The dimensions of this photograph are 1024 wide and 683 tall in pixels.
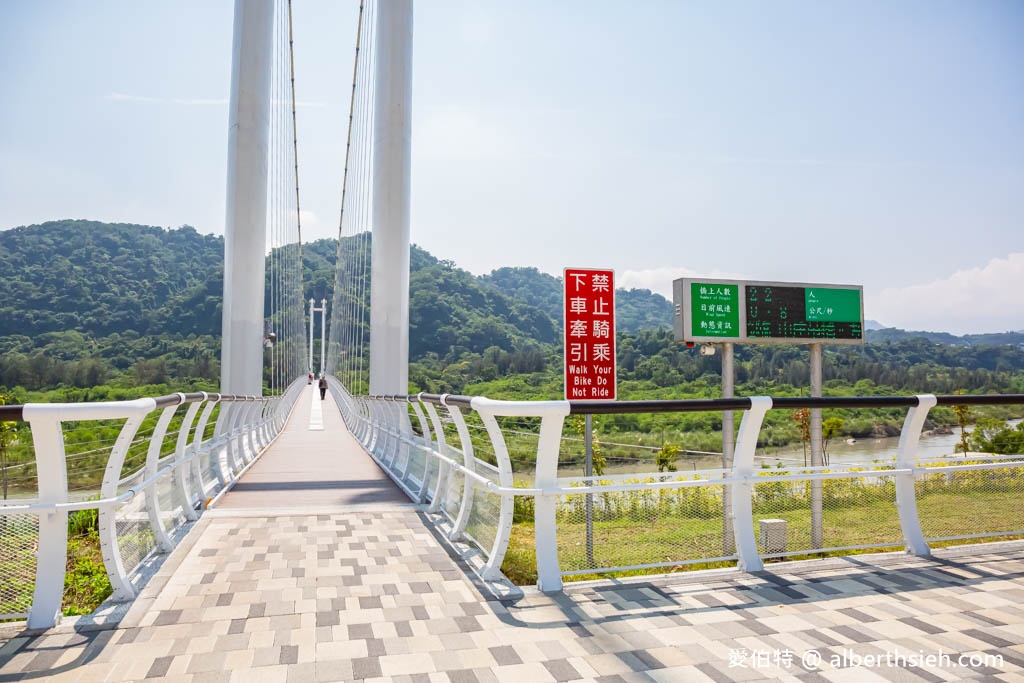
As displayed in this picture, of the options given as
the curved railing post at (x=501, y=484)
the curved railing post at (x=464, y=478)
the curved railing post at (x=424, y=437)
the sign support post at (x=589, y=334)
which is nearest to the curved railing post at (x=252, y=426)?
the curved railing post at (x=424, y=437)

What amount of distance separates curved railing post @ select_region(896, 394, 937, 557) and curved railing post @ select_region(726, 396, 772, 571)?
102 cm

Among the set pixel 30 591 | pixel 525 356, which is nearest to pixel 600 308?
pixel 30 591

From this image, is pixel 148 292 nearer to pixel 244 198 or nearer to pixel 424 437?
pixel 244 198

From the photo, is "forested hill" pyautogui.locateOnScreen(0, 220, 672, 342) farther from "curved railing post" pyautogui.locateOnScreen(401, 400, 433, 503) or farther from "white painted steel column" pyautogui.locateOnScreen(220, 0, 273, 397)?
"curved railing post" pyautogui.locateOnScreen(401, 400, 433, 503)

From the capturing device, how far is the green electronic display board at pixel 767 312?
9945mm

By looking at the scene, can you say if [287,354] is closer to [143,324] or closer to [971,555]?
[143,324]

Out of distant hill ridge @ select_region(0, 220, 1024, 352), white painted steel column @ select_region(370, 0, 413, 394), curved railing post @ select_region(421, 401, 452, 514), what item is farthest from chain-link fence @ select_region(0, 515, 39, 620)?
distant hill ridge @ select_region(0, 220, 1024, 352)

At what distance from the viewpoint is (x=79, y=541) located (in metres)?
5.63

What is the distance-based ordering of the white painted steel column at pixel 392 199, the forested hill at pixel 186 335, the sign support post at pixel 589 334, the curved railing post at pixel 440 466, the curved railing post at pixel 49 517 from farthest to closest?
the forested hill at pixel 186 335 → the white painted steel column at pixel 392 199 → the sign support post at pixel 589 334 → the curved railing post at pixel 440 466 → the curved railing post at pixel 49 517

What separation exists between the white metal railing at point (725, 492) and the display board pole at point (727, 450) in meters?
0.02

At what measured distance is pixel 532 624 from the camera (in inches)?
113
